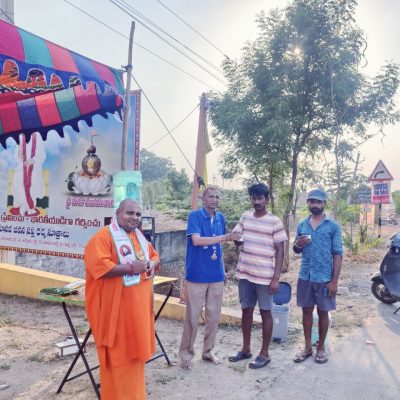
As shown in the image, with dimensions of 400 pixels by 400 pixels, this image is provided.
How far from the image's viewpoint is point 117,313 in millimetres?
2934

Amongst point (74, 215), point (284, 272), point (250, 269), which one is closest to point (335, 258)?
point (250, 269)

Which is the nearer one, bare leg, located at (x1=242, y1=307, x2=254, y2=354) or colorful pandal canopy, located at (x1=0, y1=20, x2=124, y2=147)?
colorful pandal canopy, located at (x1=0, y1=20, x2=124, y2=147)

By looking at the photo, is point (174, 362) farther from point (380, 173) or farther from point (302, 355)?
point (380, 173)

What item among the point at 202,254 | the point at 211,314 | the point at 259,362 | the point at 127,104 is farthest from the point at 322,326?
the point at 127,104

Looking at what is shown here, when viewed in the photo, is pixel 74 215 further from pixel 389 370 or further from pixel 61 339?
pixel 389 370

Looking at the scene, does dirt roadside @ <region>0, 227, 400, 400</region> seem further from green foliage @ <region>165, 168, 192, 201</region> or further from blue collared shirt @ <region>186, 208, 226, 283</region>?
green foliage @ <region>165, 168, 192, 201</region>

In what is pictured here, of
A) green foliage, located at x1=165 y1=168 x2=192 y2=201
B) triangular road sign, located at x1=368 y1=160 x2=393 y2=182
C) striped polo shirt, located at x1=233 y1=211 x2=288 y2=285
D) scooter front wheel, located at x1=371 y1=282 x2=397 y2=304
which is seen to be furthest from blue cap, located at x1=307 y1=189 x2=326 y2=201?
green foliage, located at x1=165 y1=168 x2=192 y2=201

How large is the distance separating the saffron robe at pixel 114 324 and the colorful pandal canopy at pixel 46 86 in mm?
1915

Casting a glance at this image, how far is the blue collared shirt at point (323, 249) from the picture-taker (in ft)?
13.3

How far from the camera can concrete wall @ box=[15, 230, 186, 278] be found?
26.9 feet

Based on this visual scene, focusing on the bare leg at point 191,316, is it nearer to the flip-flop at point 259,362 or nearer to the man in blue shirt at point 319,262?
the flip-flop at point 259,362

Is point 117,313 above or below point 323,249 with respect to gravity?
below

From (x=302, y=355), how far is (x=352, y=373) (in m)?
0.49

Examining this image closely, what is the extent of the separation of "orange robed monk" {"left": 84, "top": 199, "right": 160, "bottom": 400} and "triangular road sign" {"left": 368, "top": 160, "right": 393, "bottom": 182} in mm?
10197
